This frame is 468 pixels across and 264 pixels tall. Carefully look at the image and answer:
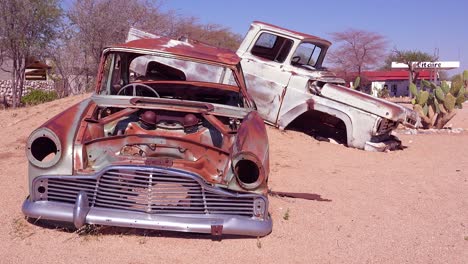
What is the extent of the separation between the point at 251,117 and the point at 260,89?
422cm

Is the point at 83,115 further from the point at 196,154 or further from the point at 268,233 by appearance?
the point at 268,233

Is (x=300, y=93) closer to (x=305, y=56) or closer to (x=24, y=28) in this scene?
(x=305, y=56)

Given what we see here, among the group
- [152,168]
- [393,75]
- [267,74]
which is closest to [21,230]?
[152,168]

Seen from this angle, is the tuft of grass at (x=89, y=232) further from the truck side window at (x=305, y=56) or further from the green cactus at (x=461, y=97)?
the green cactus at (x=461, y=97)

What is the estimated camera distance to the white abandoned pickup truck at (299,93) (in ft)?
28.1

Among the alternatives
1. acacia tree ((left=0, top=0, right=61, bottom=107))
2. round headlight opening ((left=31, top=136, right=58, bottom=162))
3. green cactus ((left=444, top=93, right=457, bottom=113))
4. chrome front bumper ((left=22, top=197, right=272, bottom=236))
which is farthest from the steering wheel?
acacia tree ((left=0, top=0, right=61, bottom=107))

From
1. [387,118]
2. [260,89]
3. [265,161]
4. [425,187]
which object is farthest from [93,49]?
[265,161]

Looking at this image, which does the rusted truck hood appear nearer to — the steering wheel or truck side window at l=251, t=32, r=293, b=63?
truck side window at l=251, t=32, r=293, b=63

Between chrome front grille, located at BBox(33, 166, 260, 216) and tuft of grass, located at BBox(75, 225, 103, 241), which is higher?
chrome front grille, located at BBox(33, 166, 260, 216)

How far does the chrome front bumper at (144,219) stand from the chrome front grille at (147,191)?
0.06 meters

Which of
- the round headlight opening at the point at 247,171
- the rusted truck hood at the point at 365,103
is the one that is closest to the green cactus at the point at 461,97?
the rusted truck hood at the point at 365,103

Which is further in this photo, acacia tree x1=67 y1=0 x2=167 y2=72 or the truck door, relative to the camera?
acacia tree x1=67 y1=0 x2=167 y2=72

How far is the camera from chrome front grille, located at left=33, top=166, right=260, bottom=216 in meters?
3.70

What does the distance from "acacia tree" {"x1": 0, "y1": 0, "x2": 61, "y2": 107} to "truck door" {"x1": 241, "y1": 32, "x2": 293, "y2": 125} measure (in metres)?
10.8
